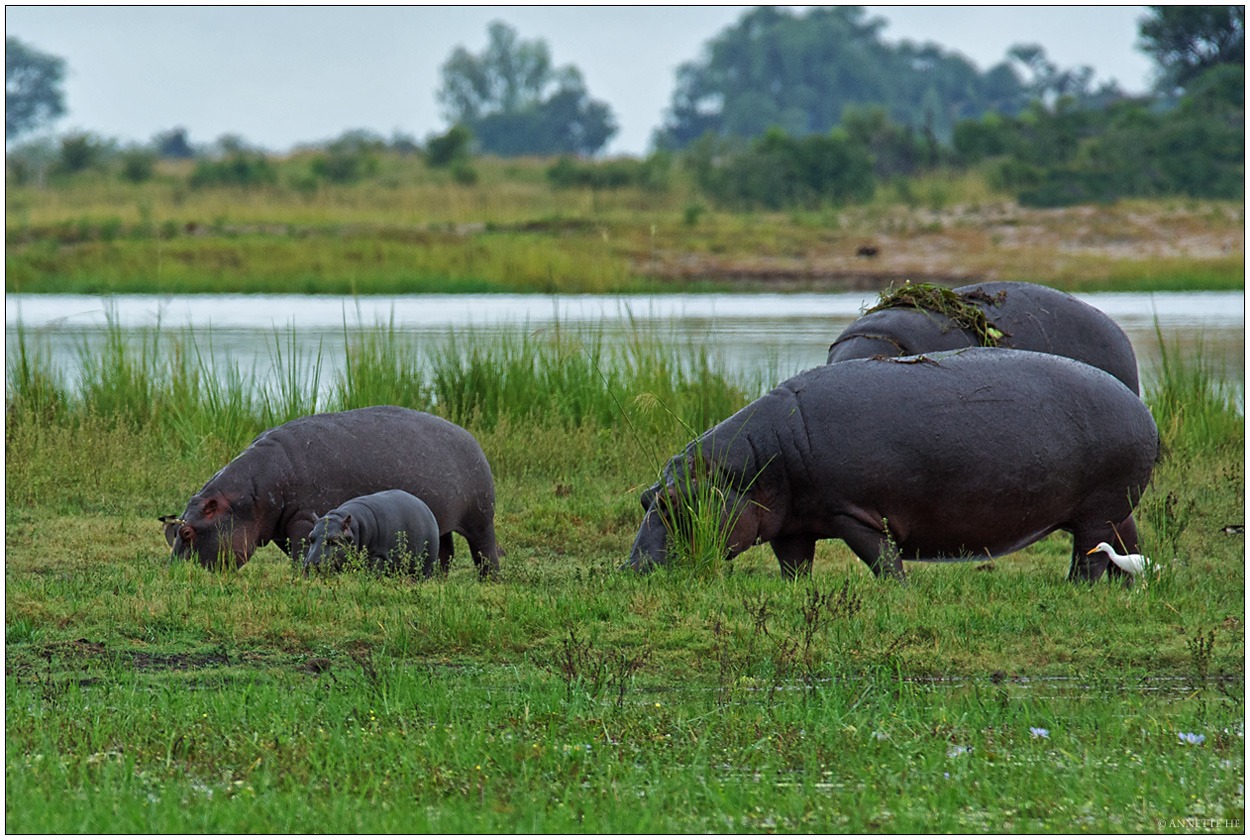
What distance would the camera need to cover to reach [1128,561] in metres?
5.69

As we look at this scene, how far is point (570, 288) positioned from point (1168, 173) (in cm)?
1486

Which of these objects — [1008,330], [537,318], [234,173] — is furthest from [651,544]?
[234,173]

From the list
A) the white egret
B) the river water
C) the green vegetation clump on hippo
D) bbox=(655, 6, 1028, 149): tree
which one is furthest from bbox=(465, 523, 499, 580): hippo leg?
bbox=(655, 6, 1028, 149): tree

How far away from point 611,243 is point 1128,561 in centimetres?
1999

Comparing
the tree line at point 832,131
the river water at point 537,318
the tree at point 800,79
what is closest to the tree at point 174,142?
the tree line at point 832,131

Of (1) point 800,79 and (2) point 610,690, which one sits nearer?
(2) point 610,690

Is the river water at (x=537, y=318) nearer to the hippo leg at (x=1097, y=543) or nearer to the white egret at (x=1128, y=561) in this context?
the hippo leg at (x=1097, y=543)

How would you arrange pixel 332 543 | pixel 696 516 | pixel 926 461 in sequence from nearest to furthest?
1. pixel 926 461
2. pixel 696 516
3. pixel 332 543

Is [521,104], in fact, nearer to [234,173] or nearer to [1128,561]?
[234,173]

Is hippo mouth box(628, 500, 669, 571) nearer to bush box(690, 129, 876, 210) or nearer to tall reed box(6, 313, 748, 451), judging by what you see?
tall reed box(6, 313, 748, 451)

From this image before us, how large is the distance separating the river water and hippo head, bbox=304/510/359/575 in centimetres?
814

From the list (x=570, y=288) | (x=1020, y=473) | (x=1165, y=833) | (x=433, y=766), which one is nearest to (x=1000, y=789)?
(x=1165, y=833)

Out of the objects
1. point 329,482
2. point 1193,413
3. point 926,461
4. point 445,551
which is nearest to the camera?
point 926,461

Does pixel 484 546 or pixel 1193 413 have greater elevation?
pixel 1193 413
